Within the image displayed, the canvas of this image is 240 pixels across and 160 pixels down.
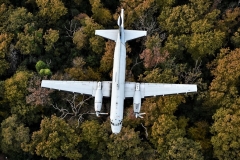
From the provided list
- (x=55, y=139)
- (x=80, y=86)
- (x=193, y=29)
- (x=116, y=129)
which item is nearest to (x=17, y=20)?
(x=80, y=86)

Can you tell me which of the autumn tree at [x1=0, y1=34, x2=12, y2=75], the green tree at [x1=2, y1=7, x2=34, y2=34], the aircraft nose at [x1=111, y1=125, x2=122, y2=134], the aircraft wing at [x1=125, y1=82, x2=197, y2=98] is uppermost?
the green tree at [x1=2, y1=7, x2=34, y2=34]

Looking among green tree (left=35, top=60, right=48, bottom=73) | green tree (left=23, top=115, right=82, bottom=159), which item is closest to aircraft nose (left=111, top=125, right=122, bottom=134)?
green tree (left=23, top=115, right=82, bottom=159)

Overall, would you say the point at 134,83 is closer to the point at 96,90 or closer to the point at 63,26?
the point at 96,90

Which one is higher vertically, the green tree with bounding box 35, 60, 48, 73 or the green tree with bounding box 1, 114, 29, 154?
the green tree with bounding box 35, 60, 48, 73

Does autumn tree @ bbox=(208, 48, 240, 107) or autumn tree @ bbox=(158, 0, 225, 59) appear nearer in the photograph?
autumn tree @ bbox=(208, 48, 240, 107)

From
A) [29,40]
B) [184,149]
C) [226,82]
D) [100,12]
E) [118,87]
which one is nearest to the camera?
[184,149]

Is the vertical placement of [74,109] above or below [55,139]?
above

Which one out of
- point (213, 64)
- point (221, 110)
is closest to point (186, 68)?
point (213, 64)

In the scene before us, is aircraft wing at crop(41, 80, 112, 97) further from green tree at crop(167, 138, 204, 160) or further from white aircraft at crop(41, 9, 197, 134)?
green tree at crop(167, 138, 204, 160)

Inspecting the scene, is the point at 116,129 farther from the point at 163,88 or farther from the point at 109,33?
the point at 109,33
